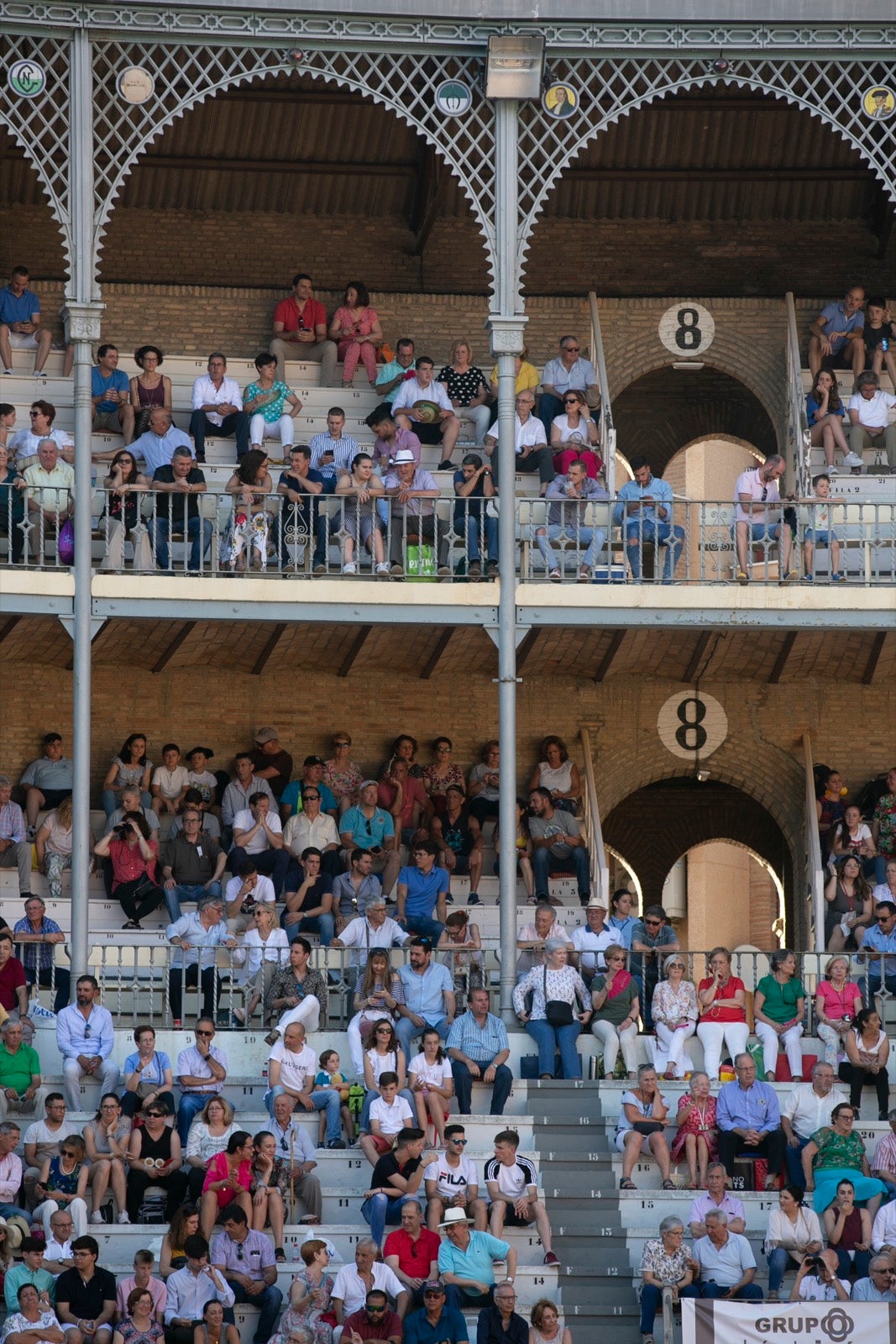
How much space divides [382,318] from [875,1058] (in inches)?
380

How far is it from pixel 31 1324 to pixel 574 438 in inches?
378

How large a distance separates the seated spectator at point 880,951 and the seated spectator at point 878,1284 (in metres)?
3.64

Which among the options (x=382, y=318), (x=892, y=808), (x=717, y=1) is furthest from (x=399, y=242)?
(x=892, y=808)

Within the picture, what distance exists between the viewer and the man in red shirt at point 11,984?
1686cm

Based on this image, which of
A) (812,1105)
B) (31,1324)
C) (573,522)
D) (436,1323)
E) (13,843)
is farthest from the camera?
(573,522)

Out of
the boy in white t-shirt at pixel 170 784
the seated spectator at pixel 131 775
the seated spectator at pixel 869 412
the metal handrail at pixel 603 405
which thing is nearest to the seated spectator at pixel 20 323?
the seated spectator at pixel 131 775

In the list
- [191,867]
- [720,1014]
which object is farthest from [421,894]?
[720,1014]

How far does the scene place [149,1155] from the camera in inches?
610

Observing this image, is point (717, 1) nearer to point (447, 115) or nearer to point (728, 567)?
point (447, 115)

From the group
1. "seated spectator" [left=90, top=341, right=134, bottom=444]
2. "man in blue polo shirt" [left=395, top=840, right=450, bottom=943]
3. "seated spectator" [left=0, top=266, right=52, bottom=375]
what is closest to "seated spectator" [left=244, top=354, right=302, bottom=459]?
"seated spectator" [left=90, top=341, right=134, bottom=444]

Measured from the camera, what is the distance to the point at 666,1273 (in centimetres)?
1456

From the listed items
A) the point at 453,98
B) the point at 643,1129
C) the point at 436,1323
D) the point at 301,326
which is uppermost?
the point at 453,98

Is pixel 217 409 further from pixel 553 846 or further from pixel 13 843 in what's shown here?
pixel 553 846

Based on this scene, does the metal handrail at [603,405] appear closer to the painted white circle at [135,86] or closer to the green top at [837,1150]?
the painted white circle at [135,86]
